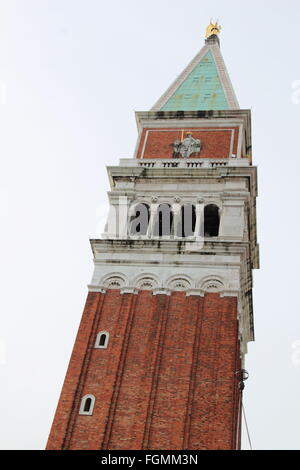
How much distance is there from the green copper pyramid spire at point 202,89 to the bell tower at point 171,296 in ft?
0.90

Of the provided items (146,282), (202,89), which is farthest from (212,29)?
(146,282)

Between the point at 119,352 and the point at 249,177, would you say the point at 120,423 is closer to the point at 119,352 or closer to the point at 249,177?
the point at 119,352

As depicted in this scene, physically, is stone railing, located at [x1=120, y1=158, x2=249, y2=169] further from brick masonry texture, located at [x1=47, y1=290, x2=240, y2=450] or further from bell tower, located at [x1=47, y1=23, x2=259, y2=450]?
brick masonry texture, located at [x1=47, y1=290, x2=240, y2=450]

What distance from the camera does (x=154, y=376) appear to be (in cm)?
3519

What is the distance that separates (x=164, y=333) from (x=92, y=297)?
14.5ft

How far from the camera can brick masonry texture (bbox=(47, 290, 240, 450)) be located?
33062mm

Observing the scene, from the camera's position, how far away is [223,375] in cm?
3475

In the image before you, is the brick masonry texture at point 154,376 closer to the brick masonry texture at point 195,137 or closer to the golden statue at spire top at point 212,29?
the brick masonry texture at point 195,137

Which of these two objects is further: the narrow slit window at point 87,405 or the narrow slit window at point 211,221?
the narrow slit window at point 211,221

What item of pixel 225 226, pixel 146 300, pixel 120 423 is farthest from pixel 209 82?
pixel 120 423

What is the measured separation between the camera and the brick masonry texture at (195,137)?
46031 mm

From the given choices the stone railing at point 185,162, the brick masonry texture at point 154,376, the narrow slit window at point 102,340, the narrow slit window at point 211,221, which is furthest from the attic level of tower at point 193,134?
the narrow slit window at point 102,340

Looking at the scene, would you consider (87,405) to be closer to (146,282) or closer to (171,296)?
(171,296)

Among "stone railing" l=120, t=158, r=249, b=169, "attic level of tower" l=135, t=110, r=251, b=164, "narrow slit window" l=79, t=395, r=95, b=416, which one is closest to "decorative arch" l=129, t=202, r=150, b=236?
"stone railing" l=120, t=158, r=249, b=169
